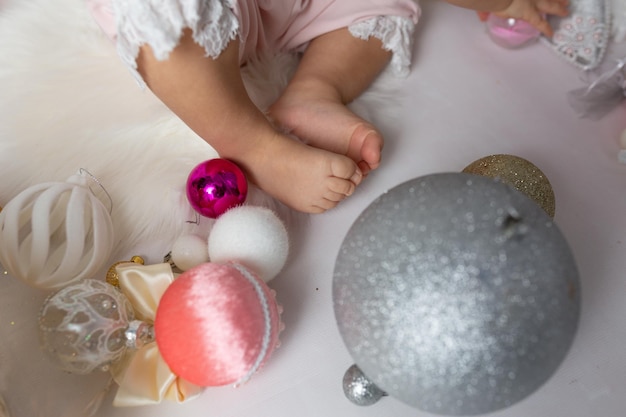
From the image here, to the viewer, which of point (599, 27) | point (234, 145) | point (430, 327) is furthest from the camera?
point (599, 27)

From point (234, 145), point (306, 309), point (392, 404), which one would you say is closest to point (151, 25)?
point (234, 145)

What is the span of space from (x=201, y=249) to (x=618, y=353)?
0.44 m

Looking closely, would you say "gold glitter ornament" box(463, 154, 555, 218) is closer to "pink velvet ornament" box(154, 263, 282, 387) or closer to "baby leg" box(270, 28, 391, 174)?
"baby leg" box(270, 28, 391, 174)

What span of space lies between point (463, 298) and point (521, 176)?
0.25m

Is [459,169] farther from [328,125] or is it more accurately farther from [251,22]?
[251,22]

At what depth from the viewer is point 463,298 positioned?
1.46 feet

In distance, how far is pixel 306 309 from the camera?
694 millimetres

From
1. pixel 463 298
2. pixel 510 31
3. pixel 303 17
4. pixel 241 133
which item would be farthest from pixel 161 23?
pixel 510 31

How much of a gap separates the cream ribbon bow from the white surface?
3 cm

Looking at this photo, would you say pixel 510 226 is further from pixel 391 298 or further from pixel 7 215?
pixel 7 215

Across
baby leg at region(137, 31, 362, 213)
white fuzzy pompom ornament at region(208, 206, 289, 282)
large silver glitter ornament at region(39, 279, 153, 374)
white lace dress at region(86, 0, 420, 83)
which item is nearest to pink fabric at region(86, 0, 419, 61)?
white lace dress at region(86, 0, 420, 83)

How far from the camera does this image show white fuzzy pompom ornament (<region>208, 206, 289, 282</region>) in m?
0.65

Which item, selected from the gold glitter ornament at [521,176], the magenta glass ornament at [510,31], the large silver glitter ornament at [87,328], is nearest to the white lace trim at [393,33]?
the magenta glass ornament at [510,31]

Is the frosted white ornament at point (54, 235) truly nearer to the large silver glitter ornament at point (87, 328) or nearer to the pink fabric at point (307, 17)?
the large silver glitter ornament at point (87, 328)
